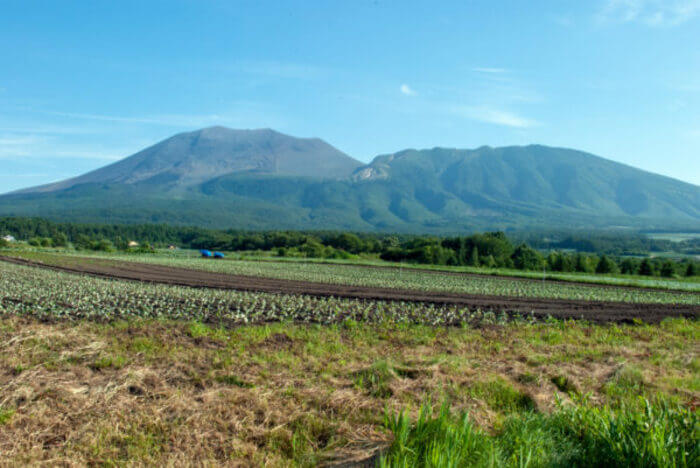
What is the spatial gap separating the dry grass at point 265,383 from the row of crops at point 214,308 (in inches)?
68.6

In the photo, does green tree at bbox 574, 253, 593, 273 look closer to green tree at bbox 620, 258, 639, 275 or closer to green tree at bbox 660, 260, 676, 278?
green tree at bbox 620, 258, 639, 275

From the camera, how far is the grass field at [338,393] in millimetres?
4379

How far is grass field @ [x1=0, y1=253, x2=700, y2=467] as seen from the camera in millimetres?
4379

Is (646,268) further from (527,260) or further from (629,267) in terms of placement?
(527,260)

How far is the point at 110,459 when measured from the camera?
444 centimetres

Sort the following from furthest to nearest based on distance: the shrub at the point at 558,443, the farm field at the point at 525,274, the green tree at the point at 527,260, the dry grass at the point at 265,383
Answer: the green tree at the point at 527,260 < the farm field at the point at 525,274 < the dry grass at the point at 265,383 < the shrub at the point at 558,443

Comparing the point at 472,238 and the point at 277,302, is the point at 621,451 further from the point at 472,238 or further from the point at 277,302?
the point at 472,238

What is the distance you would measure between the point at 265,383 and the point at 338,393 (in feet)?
3.92

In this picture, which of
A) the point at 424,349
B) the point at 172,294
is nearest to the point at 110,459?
the point at 424,349

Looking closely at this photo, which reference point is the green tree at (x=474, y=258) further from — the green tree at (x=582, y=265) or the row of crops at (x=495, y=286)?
the row of crops at (x=495, y=286)

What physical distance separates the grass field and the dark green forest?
143 feet

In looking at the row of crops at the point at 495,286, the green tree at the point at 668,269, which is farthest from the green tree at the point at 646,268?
the row of crops at the point at 495,286

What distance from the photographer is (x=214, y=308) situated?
48.4 ft

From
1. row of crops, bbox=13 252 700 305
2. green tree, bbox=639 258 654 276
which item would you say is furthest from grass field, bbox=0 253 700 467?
green tree, bbox=639 258 654 276
